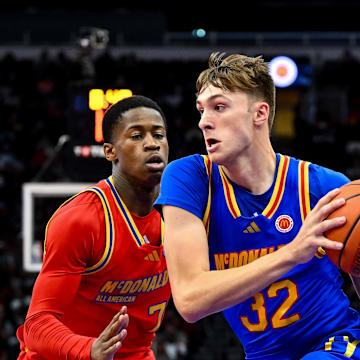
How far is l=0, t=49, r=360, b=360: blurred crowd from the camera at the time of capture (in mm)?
11625

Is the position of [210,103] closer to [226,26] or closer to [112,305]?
[112,305]

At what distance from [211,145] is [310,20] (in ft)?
50.8

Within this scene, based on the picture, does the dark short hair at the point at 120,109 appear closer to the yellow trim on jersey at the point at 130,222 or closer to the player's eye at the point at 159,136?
the player's eye at the point at 159,136

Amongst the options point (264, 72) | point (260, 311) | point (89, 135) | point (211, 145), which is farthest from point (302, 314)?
point (89, 135)

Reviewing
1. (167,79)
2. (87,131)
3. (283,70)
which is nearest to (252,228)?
(87,131)

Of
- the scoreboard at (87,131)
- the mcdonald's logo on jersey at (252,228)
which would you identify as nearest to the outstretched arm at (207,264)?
the mcdonald's logo on jersey at (252,228)

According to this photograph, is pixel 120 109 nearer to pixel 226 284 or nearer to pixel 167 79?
pixel 226 284

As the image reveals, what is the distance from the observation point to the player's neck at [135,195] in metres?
3.80

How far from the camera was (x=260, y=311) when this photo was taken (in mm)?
2877

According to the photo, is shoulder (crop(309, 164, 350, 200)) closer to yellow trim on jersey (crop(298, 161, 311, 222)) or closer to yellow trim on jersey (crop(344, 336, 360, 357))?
yellow trim on jersey (crop(298, 161, 311, 222))

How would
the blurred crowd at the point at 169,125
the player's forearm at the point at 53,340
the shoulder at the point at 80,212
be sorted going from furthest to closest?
the blurred crowd at the point at 169,125 < the shoulder at the point at 80,212 < the player's forearm at the point at 53,340

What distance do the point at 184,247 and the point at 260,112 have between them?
682 mm

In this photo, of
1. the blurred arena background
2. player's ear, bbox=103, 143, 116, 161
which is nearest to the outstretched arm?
player's ear, bbox=103, 143, 116, 161

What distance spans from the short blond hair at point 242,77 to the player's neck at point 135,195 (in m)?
0.98
